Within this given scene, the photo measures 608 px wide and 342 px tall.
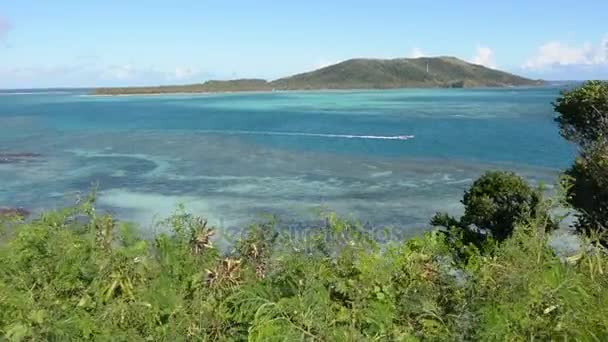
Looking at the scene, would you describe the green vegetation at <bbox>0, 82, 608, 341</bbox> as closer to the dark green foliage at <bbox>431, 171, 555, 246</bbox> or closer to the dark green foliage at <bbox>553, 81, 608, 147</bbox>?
the dark green foliage at <bbox>431, 171, 555, 246</bbox>

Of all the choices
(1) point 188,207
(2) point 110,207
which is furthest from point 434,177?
(2) point 110,207

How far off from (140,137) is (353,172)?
30.3 m

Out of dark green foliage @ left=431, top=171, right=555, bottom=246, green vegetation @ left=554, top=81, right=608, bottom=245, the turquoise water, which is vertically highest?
green vegetation @ left=554, top=81, right=608, bottom=245

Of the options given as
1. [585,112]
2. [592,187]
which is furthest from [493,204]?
[585,112]

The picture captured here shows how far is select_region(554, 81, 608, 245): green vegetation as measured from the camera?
14.1 m

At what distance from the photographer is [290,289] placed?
438 cm

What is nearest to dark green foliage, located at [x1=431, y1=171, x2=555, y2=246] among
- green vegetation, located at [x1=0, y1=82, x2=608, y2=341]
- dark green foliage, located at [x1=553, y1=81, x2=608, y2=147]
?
dark green foliage, located at [x1=553, y1=81, x2=608, y2=147]

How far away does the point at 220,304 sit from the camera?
4.46 meters

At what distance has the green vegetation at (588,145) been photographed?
14.1 m

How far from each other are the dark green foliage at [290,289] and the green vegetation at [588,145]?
8696 mm

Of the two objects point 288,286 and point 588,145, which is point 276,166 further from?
point 288,286

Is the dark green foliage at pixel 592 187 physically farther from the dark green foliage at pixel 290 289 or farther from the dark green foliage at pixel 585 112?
the dark green foliage at pixel 290 289

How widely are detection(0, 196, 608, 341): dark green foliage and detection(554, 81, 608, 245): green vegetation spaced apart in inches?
342

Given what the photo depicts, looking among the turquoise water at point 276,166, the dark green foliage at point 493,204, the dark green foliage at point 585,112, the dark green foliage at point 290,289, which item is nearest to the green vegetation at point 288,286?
the dark green foliage at point 290,289
